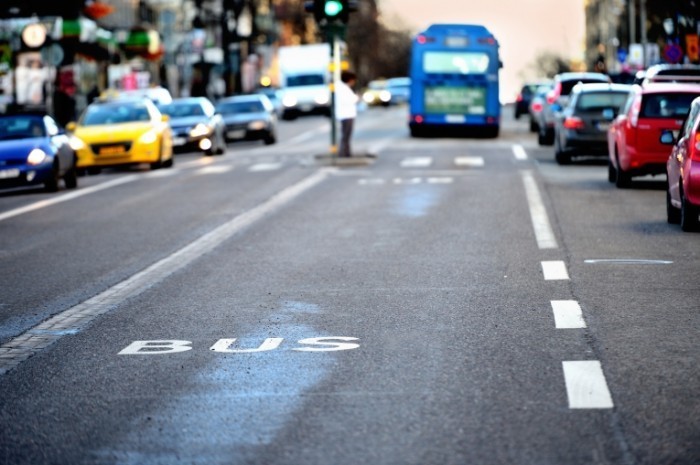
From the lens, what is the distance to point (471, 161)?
3494cm

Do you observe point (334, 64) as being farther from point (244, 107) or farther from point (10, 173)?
point (244, 107)

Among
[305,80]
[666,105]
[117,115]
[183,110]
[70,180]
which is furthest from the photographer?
[305,80]

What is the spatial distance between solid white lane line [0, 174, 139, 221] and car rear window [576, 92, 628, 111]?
8.27m

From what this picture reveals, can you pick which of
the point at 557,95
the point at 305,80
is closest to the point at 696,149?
the point at 557,95

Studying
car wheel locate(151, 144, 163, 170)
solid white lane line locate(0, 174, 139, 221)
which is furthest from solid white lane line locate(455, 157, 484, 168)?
solid white lane line locate(0, 174, 139, 221)

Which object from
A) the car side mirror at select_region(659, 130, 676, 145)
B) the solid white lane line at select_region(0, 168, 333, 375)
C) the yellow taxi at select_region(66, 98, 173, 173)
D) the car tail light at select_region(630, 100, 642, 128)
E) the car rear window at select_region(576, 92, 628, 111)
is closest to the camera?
the solid white lane line at select_region(0, 168, 333, 375)

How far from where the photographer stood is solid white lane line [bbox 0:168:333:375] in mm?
10422

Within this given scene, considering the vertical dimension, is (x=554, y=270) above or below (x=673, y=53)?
below

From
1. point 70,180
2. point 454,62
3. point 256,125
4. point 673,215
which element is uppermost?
point 454,62

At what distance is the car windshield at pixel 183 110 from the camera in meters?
43.0

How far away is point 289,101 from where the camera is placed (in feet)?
267

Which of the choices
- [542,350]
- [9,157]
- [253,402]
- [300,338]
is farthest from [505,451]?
[9,157]

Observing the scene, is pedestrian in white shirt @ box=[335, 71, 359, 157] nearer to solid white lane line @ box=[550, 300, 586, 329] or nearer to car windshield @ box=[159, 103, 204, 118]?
car windshield @ box=[159, 103, 204, 118]

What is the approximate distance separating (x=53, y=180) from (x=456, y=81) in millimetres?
22449
